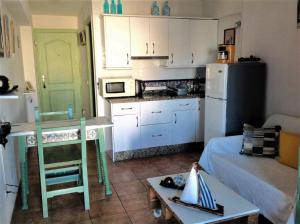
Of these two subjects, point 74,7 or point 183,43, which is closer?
point 183,43

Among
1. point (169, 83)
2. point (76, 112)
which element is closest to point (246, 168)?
point (169, 83)

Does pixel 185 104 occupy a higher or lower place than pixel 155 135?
higher

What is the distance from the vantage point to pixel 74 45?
6.05 meters

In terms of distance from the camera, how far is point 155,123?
4055 millimetres

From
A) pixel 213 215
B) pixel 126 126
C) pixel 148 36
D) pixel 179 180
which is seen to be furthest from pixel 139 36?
pixel 213 215

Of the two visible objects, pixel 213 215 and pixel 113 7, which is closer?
pixel 213 215

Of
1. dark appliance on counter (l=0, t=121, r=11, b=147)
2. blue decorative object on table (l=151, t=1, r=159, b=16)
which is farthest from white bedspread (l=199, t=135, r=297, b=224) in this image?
blue decorative object on table (l=151, t=1, r=159, b=16)

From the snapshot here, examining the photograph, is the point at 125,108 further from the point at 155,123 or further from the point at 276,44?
the point at 276,44

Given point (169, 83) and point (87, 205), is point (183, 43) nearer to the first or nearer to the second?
point (169, 83)

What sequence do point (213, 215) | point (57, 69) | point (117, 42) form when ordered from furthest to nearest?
point (57, 69)
point (117, 42)
point (213, 215)

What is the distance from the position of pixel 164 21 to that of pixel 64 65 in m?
2.82

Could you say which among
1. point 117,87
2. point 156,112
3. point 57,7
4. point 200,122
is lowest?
point 200,122

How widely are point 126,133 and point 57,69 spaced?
293 cm

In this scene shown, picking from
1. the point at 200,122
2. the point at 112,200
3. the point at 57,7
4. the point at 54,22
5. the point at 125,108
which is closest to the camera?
the point at 112,200
